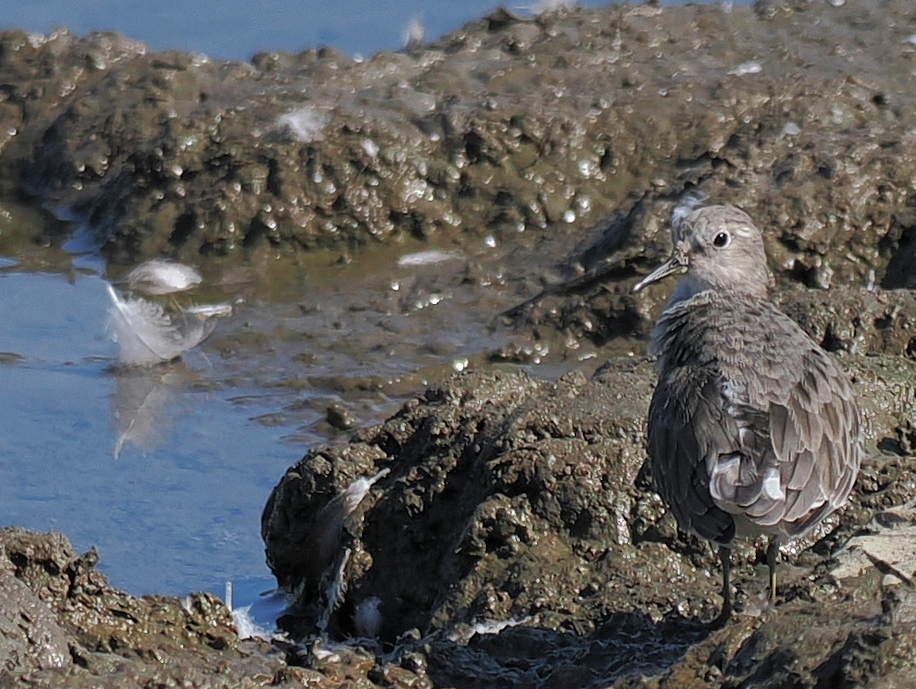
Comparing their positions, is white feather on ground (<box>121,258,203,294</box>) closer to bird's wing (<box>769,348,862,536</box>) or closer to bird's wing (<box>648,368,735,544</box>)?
bird's wing (<box>648,368,735,544</box>)

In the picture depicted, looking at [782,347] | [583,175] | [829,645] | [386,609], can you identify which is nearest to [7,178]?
[583,175]

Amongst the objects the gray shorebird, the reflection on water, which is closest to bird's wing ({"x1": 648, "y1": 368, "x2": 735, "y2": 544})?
the gray shorebird

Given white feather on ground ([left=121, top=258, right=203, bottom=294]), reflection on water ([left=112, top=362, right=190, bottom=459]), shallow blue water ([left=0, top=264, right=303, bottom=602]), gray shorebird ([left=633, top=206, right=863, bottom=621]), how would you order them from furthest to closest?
white feather on ground ([left=121, top=258, right=203, bottom=294])
reflection on water ([left=112, top=362, right=190, bottom=459])
shallow blue water ([left=0, top=264, right=303, bottom=602])
gray shorebird ([left=633, top=206, right=863, bottom=621])

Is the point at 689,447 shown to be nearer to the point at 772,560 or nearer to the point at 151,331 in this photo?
the point at 772,560

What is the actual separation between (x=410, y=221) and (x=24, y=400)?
2.16 m

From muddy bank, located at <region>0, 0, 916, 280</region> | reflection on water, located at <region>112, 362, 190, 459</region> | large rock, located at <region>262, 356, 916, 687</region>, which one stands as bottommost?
reflection on water, located at <region>112, 362, 190, 459</region>

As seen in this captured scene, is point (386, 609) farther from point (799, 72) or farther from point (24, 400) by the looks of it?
point (799, 72)

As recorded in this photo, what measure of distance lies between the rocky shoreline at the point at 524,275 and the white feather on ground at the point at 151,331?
2.12 feet

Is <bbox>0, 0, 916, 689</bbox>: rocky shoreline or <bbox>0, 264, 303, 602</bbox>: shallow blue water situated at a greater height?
<bbox>0, 0, 916, 689</bbox>: rocky shoreline

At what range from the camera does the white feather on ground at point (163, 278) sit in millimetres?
8375

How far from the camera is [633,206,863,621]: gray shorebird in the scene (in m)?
4.29

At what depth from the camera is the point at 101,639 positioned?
4461mm

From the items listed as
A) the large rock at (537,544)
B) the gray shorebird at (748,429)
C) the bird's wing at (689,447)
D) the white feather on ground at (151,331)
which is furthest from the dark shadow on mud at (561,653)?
the white feather on ground at (151,331)

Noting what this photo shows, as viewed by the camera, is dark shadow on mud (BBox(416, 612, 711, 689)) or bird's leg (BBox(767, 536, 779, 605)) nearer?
dark shadow on mud (BBox(416, 612, 711, 689))
